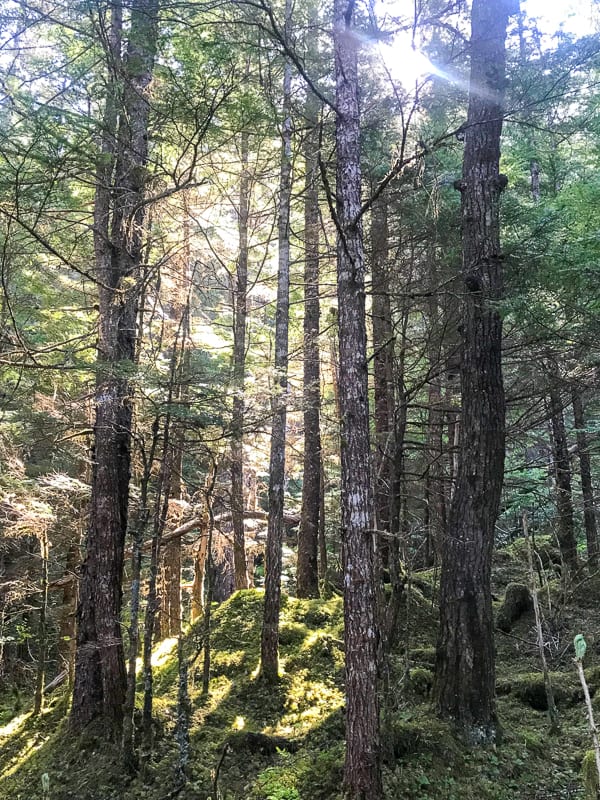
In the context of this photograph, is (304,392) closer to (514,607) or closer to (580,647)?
(514,607)

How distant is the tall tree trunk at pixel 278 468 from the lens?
7.68 m

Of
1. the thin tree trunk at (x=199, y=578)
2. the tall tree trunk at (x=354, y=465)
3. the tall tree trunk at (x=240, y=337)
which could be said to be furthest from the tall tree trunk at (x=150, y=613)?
the thin tree trunk at (x=199, y=578)

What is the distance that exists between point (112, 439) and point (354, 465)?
3.96 meters

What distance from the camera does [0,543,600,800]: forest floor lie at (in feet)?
15.8

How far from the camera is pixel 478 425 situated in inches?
239

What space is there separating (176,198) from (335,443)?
20.0 feet

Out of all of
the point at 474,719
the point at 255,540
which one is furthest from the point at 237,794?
the point at 255,540

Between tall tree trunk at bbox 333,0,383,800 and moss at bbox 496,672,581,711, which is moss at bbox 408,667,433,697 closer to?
moss at bbox 496,672,581,711

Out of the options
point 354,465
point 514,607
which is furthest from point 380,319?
point 514,607

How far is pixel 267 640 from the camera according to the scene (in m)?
7.73

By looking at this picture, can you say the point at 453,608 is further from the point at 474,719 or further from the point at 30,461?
the point at 30,461

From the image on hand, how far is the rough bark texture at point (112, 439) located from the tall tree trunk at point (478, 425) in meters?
4.10

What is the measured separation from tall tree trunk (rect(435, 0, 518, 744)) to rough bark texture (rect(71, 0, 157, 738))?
410 centimetres

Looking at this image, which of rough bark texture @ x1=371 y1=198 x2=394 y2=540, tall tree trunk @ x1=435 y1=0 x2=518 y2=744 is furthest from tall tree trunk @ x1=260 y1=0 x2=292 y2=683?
tall tree trunk @ x1=435 y1=0 x2=518 y2=744
